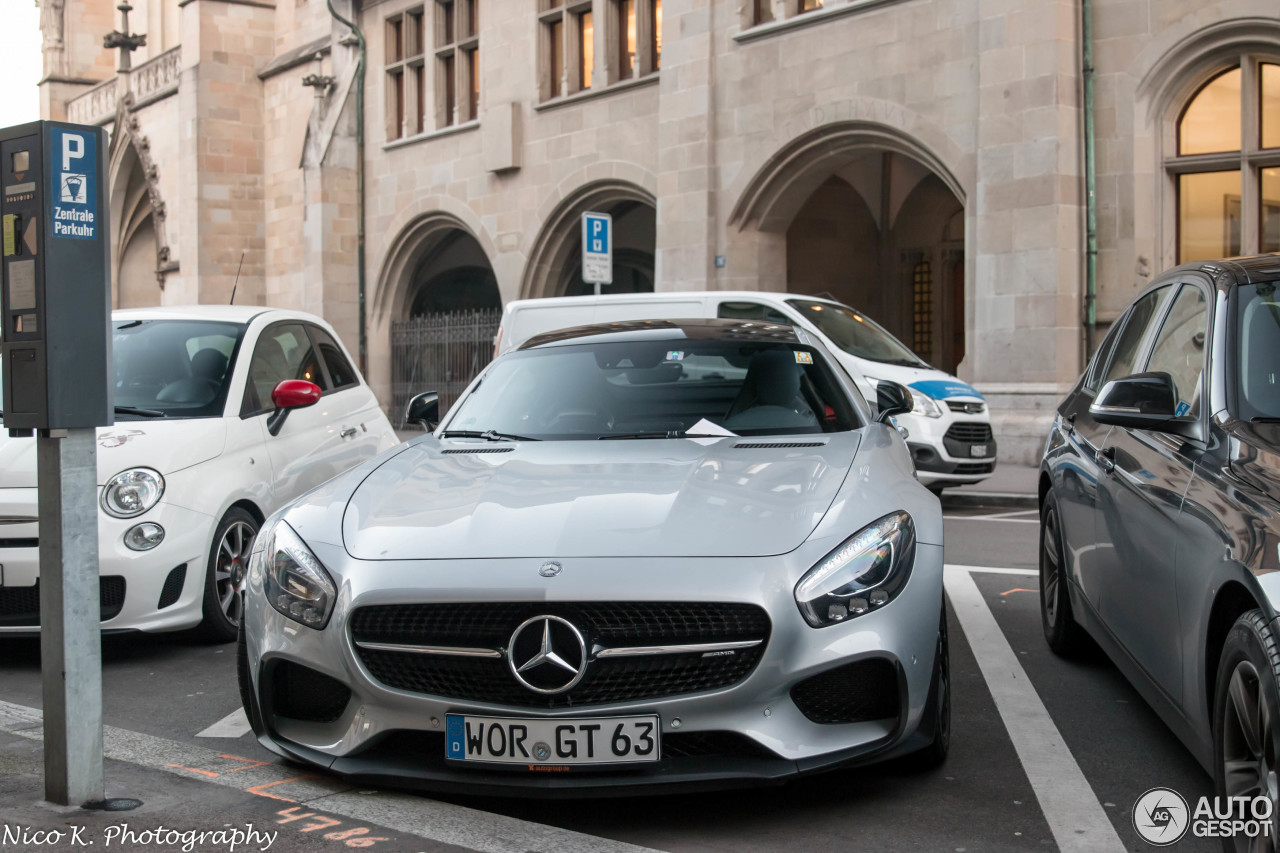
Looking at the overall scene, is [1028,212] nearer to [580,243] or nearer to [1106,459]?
[580,243]

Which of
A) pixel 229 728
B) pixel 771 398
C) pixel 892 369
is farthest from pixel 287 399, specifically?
pixel 892 369

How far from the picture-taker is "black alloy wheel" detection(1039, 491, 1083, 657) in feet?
18.1

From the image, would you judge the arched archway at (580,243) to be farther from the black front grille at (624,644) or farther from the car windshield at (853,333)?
the black front grille at (624,644)

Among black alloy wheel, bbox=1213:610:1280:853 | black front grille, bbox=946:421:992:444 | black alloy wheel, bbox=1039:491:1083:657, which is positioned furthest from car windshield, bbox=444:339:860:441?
black front grille, bbox=946:421:992:444

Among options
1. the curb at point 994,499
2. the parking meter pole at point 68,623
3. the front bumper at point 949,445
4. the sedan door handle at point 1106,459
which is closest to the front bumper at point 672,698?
the parking meter pole at point 68,623

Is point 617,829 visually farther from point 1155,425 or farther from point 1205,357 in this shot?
point 1205,357

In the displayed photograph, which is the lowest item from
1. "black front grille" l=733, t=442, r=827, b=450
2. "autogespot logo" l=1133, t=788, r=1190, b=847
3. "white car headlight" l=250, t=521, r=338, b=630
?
"autogespot logo" l=1133, t=788, r=1190, b=847

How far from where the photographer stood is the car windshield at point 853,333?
11.9m

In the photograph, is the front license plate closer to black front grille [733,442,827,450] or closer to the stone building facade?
black front grille [733,442,827,450]

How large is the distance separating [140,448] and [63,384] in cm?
248

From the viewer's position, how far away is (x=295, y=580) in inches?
151

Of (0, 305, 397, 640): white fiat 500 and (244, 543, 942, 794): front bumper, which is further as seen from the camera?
(0, 305, 397, 640): white fiat 500

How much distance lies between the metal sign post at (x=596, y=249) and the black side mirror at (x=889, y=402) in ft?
30.2

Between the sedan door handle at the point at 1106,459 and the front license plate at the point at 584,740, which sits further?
the sedan door handle at the point at 1106,459
